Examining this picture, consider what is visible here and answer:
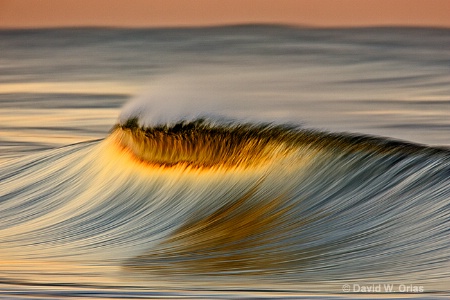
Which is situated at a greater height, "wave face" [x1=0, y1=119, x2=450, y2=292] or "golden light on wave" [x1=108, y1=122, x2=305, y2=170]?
"golden light on wave" [x1=108, y1=122, x2=305, y2=170]

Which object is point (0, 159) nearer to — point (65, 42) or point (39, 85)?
point (39, 85)

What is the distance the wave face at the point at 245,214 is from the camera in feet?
8.53

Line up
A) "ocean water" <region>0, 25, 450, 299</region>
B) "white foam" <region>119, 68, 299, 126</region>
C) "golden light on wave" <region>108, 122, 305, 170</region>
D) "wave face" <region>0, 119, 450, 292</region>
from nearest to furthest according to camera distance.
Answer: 1. "ocean water" <region>0, 25, 450, 299</region>
2. "wave face" <region>0, 119, 450, 292</region>
3. "golden light on wave" <region>108, 122, 305, 170</region>
4. "white foam" <region>119, 68, 299, 126</region>

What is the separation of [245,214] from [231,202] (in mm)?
162

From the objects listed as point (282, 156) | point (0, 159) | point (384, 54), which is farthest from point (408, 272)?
point (384, 54)

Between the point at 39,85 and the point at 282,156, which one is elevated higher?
the point at 39,85

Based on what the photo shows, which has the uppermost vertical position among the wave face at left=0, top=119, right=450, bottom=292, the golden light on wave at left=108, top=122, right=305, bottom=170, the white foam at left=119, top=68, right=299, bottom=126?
the white foam at left=119, top=68, right=299, bottom=126

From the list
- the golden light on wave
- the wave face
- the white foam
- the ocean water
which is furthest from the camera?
the white foam

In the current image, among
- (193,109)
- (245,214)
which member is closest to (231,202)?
(245,214)

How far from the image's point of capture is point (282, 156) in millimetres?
3381

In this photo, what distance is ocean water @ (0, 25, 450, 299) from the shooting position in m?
2.48

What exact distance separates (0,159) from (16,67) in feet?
13.6

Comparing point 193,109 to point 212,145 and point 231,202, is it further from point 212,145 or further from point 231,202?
point 231,202

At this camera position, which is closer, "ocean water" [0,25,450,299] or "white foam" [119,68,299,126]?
"ocean water" [0,25,450,299]
